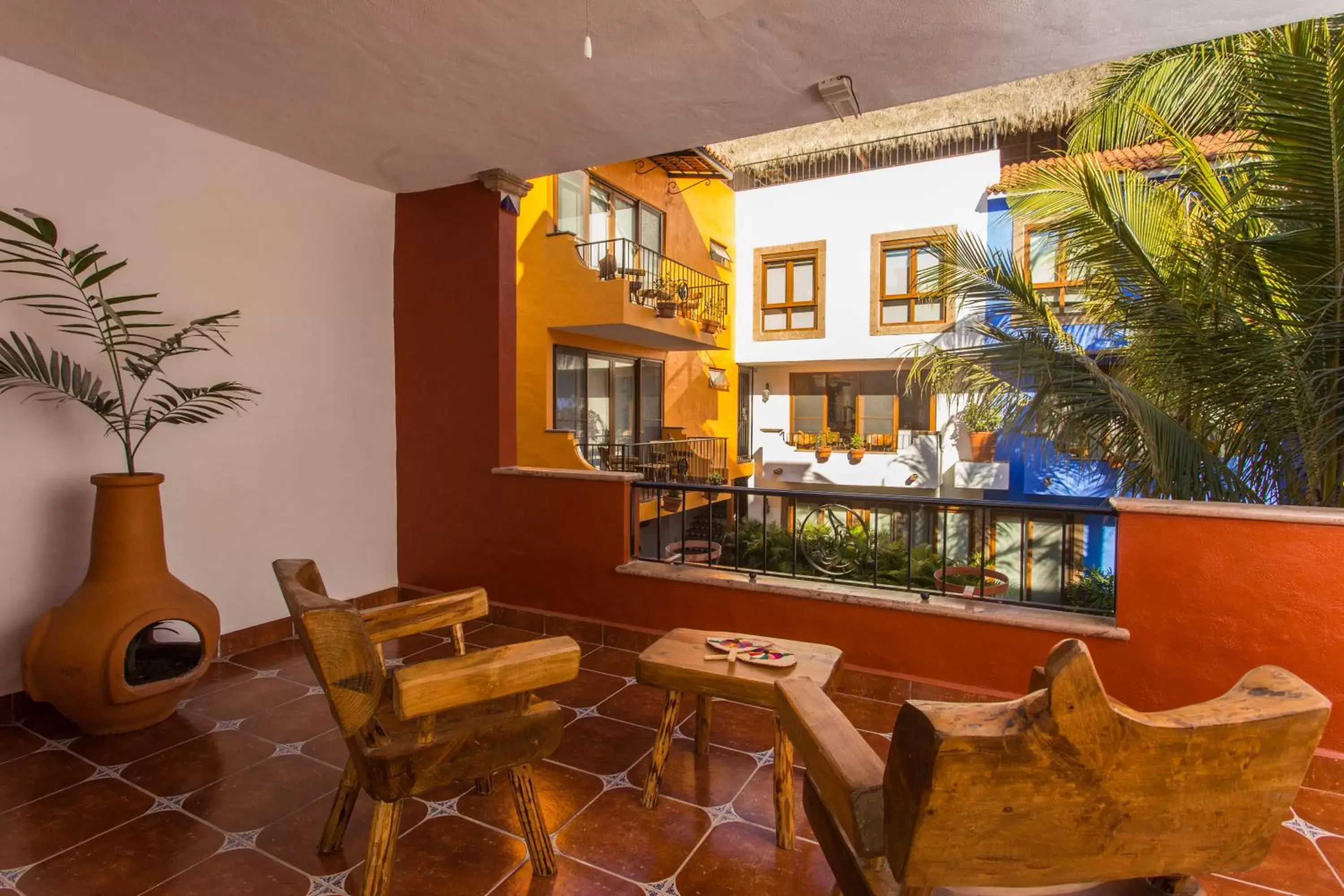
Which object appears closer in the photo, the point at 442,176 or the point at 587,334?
the point at 442,176

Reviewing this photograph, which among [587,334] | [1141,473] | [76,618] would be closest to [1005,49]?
[1141,473]

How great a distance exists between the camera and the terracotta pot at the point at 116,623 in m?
2.73

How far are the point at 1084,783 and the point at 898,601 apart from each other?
90.9 inches

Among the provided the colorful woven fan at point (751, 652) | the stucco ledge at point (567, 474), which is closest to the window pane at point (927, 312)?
the stucco ledge at point (567, 474)

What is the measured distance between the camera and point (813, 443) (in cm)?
1236

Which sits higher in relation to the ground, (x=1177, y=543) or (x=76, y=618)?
(x=1177, y=543)

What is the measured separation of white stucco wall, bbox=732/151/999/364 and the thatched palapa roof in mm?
A: 562

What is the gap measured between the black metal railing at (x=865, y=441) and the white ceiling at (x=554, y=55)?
858 cm

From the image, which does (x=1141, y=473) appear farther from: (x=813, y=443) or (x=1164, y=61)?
(x=813, y=443)

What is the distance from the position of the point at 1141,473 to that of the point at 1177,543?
1173mm

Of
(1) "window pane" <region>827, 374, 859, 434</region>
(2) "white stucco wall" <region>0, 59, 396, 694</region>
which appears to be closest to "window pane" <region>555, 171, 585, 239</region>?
(2) "white stucco wall" <region>0, 59, 396, 694</region>

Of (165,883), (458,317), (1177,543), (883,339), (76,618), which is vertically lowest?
(165,883)

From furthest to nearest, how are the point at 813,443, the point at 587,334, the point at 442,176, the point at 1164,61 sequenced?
1. the point at 813,443
2. the point at 587,334
3. the point at 442,176
4. the point at 1164,61

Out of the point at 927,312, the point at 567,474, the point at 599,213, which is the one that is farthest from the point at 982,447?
the point at 567,474
